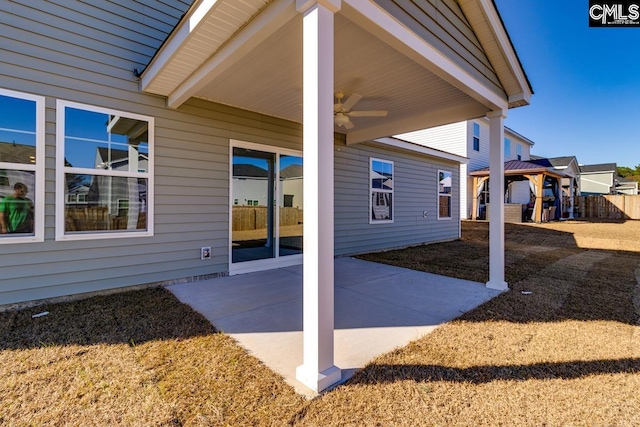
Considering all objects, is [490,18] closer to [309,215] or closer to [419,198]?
[309,215]

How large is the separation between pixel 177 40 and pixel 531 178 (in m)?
15.5

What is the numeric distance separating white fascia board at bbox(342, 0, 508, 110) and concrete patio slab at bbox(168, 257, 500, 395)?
8.80ft

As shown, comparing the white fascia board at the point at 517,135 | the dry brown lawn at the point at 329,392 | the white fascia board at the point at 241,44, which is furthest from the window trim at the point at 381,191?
the white fascia board at the point at 517,135

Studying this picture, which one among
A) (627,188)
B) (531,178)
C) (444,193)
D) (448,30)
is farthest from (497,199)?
(627,188)

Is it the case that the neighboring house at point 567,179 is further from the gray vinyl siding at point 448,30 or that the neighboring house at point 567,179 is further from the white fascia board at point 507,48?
the gray vinyl siding at point 448,30

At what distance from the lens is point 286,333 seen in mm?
Answer: 2729

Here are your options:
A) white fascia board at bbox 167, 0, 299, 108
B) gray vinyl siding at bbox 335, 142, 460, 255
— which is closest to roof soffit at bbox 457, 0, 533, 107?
white fascia board at bbox 167, 0, 299, 108

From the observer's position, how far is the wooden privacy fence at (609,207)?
55.2 ft

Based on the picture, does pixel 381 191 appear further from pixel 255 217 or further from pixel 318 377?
pixel 318 377

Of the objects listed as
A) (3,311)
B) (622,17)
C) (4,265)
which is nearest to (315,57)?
(4,265)

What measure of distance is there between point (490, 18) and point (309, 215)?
3699mm

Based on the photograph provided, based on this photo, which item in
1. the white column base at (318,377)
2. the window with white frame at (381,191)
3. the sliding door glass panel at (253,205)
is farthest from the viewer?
the window with white frame at (381,191)

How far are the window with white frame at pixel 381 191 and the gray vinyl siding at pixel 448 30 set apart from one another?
346 centimetres

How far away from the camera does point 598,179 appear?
28984 mm
